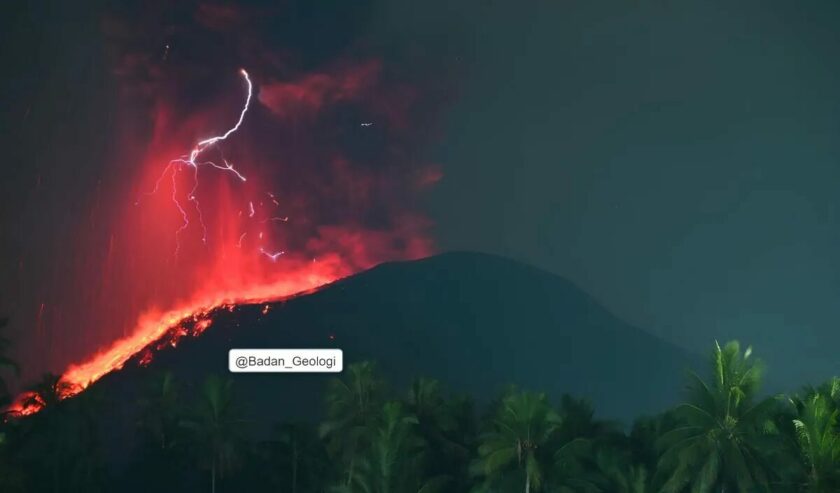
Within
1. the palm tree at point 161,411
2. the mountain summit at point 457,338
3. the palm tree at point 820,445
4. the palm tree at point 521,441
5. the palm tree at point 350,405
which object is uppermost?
the mountain summit at point 457,338

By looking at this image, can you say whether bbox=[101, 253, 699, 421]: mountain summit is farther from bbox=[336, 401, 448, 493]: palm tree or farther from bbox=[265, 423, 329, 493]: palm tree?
bbox=[336, 401, 448, 493]: palm tree

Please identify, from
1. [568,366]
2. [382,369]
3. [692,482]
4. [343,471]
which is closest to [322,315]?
[382,369]

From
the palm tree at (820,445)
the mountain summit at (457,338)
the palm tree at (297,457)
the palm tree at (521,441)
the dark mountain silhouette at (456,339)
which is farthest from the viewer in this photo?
the mountain summit at (457,338)

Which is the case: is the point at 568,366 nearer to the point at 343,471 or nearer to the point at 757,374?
the point at 343,471

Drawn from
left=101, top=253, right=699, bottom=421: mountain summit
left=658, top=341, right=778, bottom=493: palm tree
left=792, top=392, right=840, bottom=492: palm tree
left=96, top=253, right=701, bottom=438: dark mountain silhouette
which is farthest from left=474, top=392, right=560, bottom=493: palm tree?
left=101, top=253, right=699, bottom=421: mountain summit

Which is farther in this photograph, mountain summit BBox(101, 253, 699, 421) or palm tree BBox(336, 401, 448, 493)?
mountain summit BBox(101, 253, 699, 421)

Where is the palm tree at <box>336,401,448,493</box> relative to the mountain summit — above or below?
below

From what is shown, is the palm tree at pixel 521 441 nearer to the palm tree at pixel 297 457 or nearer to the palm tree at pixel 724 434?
the palm tree at pixel 724 434

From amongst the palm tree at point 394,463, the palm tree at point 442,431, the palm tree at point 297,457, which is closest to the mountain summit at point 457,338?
the palm tree at point 297,457
